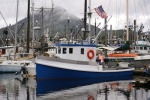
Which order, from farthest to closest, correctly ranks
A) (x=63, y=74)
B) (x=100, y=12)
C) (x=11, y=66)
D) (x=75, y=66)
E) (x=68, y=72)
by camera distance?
(x=11, y=66)
(x=100, y=12)
(x=75, y=66)
(x=68, y=72)
(x=63, y=74)

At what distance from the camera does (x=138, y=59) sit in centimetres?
4753

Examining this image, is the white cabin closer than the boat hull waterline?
No

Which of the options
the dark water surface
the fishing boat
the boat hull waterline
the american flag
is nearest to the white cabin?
the fishing boat

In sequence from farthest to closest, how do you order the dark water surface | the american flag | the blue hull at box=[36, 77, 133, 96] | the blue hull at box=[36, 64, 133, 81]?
the american flag
the blue hull at box=[36, 64, 133, 81]
the blue hull at box=[36, 77, 133, 96]
the dark water surface

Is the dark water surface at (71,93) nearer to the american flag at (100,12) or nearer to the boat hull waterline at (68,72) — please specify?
the boat hull waterline at (68,72)

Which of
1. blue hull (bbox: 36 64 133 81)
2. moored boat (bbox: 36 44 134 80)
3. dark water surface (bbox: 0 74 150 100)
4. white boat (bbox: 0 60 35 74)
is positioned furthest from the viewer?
white boat (bbox: 0 60 35 74)

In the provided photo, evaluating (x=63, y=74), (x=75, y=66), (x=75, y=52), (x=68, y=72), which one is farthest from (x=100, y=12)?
(x=63, y=74)

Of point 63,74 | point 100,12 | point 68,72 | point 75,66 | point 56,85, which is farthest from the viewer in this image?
point 100,12

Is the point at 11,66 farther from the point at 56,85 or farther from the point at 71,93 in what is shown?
the point at 71,93

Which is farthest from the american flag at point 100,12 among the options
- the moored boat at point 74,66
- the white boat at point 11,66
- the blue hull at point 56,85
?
the white boat at point 11,66

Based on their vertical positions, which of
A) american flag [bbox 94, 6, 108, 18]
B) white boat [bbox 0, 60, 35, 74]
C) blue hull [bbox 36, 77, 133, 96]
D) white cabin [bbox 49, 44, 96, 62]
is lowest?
blue hull [bbox 36, 77, 133, 96]

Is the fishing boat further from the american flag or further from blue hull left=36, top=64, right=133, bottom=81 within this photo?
the american flag

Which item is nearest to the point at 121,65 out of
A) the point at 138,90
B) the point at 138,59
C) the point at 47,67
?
the point at 138,59

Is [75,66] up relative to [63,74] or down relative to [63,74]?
up
